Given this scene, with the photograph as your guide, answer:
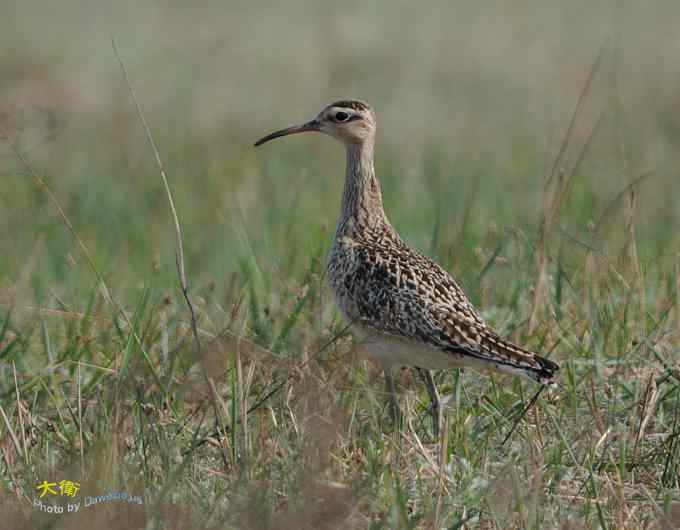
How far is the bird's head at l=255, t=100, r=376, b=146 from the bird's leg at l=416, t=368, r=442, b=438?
136 cm

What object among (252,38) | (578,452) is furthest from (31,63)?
(578,452)

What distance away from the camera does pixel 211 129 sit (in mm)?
13000

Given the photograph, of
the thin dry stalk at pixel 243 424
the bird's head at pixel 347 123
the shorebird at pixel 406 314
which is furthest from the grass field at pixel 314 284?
the bird's head at pixel 347 123

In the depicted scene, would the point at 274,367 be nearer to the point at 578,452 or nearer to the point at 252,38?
the point at 578,452

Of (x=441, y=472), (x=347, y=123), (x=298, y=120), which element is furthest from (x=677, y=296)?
(x=298, y=120)

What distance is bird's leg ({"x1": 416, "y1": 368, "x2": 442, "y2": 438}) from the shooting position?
538cm

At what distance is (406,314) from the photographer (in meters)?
5.55

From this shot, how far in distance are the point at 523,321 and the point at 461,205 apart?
3.64 meters

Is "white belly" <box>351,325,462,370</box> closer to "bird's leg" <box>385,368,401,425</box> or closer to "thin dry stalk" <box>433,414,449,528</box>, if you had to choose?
"bird's leg" <box>385,368,401,425</box>

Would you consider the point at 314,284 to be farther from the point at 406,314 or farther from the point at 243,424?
the point at 243,424

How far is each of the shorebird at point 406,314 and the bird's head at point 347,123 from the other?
0.46 metres

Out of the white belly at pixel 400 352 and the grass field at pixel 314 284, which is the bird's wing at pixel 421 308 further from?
the grass field at pixel 314 284

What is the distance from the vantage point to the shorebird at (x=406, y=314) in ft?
17.4

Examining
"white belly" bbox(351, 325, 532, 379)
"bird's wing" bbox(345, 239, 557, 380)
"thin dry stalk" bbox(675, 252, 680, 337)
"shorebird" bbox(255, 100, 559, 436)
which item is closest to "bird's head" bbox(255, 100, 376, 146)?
"shorebird" bbox(255, 100, 559, 436)
